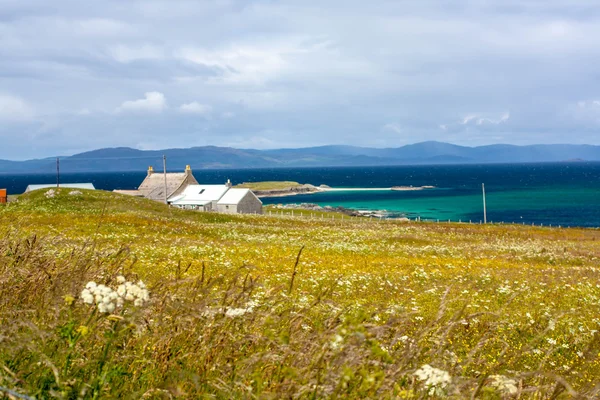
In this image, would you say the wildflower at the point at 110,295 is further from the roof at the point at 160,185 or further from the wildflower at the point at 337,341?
the roof at the point at 160,185

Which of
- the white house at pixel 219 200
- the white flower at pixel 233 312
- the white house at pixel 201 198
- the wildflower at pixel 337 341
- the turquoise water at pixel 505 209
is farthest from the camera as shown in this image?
the turquoise water at pixel 505 209

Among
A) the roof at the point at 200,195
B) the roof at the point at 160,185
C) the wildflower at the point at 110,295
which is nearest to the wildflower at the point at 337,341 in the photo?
the wildflower at the point at 110,295

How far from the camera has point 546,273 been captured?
1003 inches

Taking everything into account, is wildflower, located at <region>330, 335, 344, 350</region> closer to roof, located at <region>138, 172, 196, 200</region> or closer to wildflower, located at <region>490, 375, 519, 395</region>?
wildflower, located at <region>490, 375, 519, 395</region>

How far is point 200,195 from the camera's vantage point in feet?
359

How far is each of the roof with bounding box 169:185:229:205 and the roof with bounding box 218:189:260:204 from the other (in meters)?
1.21

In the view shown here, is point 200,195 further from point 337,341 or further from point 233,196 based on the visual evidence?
point 337,341

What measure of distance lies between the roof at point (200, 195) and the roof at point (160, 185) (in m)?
4.85

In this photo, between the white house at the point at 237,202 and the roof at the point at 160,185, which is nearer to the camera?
the white house at the point at 237,202

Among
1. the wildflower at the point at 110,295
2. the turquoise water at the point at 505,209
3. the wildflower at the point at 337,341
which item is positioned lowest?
the turquoise water at the point at 505,209

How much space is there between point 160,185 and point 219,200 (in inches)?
840

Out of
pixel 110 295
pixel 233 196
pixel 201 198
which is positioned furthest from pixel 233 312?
pixel 201 198

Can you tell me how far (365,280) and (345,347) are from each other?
604 inches

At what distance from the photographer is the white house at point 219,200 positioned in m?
→ 103
